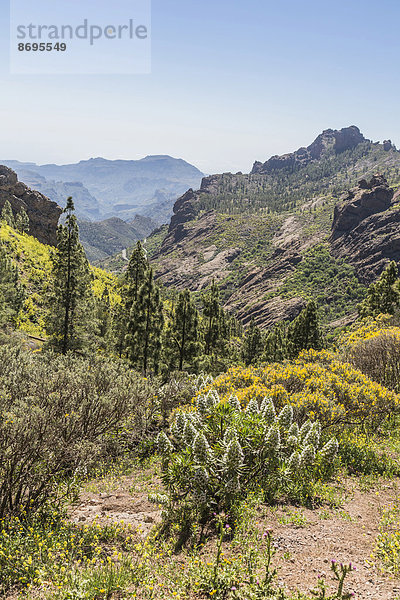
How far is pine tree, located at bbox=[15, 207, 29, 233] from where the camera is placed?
72469 mm

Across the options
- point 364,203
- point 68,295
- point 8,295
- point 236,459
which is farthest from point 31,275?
point 364,203

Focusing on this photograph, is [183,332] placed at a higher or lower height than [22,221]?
lower

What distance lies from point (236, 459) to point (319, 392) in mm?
A: 5868

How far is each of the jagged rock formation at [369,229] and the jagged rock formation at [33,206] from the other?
4498 inches

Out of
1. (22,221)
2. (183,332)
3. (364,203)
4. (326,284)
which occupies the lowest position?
(183,332)

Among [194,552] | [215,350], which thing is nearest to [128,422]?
[194,552]

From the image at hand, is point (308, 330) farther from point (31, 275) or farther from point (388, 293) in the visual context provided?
point (31, 275)

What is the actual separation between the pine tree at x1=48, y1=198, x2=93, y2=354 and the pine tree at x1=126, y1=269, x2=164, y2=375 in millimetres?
3132

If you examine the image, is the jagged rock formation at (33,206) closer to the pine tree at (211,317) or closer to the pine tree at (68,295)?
the pine tree at (211,317)

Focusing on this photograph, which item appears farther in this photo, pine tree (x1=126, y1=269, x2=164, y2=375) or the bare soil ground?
pine tree (x1=126, y1=269, x2=164, y2=375)

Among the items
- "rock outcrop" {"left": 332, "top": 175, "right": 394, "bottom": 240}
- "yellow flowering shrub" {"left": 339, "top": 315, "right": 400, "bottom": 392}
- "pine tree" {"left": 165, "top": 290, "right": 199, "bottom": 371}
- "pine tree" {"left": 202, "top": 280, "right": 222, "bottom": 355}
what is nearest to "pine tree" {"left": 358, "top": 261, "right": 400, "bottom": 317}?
"pine tree" {"left": 202, "top": 280, "right": 222, "bottom": 355}

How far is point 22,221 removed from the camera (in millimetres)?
73250

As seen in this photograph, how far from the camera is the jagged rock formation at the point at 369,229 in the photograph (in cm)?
13325

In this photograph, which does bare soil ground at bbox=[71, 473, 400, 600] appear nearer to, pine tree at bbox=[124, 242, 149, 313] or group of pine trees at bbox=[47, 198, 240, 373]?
group of pine trees at bbox=[47, 198, 240, 373]
